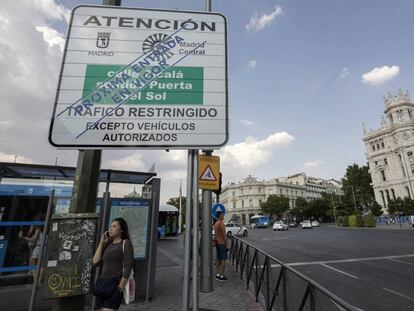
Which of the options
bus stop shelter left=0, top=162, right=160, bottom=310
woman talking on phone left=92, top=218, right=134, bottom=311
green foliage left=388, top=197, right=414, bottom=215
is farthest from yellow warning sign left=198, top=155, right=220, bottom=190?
green foliage left=388, top=197, right=414, bottom=215

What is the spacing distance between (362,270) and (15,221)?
1024 cm

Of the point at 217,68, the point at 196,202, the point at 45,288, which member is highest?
the point at 217,68

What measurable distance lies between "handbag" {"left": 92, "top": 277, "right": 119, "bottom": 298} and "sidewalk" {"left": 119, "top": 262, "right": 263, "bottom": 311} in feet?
8.09

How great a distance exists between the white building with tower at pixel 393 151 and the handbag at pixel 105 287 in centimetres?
8569

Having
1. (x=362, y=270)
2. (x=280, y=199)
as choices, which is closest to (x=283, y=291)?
(x=362, y=270)

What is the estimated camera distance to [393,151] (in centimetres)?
7781

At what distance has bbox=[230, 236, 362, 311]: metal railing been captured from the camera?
8.48ft

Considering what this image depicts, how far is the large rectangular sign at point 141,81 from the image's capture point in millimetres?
1667

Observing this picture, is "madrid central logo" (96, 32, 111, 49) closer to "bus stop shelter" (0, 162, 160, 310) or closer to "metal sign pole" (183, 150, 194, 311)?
"metal sign pole" (183, 150, 194, 311)

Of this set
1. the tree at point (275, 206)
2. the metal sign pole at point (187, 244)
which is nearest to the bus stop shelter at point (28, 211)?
the metal sign pole at point (187, 244)

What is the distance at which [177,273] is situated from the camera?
948cm

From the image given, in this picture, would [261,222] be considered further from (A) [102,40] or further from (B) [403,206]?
(A) [102,40]

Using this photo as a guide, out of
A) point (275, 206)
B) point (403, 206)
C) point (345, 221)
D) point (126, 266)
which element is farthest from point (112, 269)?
point (275, 206)

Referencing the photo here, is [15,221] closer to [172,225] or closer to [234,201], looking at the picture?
[172,225]
